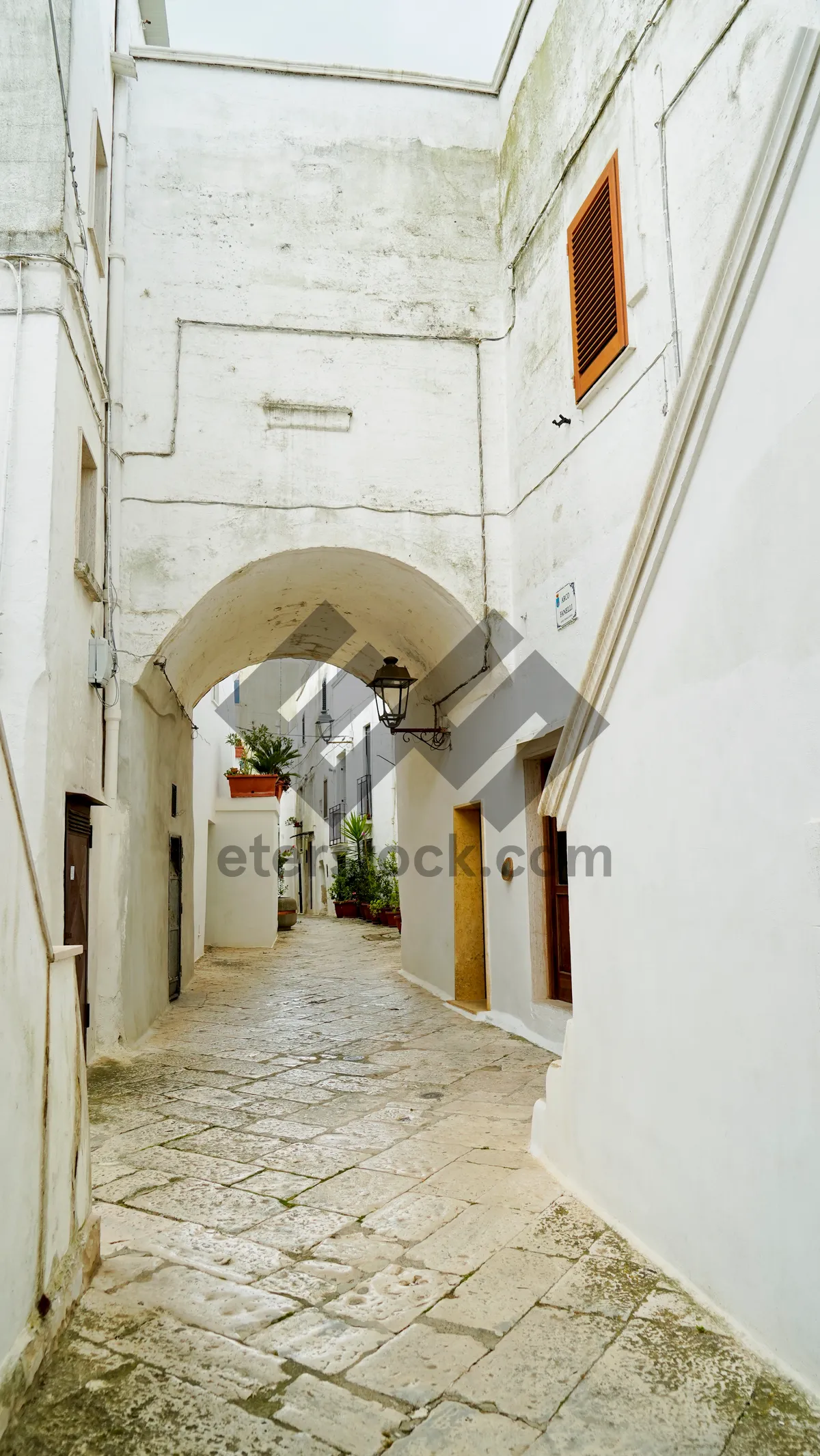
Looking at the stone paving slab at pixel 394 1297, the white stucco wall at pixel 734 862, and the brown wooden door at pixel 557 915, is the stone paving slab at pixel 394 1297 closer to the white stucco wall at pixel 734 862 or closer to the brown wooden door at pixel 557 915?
the white stucco wall at pixel 734 862

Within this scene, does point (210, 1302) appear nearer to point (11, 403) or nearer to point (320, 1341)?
point (320, 1341)

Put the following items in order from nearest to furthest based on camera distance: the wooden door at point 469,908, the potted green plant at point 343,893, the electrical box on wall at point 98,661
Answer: the electrical box on wall at point 98,661 → the wooden door at point 469,908 → the potted green plant at point 343,893

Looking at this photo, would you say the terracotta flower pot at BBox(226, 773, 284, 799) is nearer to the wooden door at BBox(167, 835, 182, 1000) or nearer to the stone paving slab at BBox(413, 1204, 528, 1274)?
the wooden door at BBox(167, 835, 182, 1000)

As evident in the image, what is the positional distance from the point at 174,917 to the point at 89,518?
403 centimetres

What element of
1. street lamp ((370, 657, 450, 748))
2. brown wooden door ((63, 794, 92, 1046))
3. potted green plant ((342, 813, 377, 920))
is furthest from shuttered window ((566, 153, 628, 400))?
potted green plant ((342, 813, 377, 920))

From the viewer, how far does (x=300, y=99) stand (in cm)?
774

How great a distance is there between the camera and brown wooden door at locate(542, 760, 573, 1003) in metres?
6.49

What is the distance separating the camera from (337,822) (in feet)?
75.9

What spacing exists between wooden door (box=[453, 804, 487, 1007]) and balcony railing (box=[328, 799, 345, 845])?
12.6 meters

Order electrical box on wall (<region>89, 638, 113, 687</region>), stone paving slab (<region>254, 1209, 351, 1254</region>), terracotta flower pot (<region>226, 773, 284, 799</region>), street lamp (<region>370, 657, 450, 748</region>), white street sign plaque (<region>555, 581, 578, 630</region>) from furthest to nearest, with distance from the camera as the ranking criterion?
1. terracotta flower pot (<region>226, 773, 284, 799</region>)
2. street lamp (<region>370, 657, 450, 748</region>)
3. electrical box on wall (<region>89, 638, 113, 687</region>)
4. white street sign plaque (<region>555, 581, 578, 630</region>)
5. stone paving slab (<region>254, 1209, 351, 1254</region>)

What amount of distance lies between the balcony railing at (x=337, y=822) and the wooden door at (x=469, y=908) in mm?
12627

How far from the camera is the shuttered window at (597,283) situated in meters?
5.57
